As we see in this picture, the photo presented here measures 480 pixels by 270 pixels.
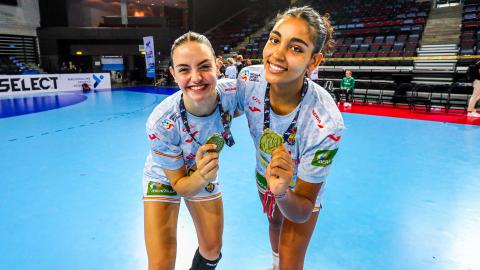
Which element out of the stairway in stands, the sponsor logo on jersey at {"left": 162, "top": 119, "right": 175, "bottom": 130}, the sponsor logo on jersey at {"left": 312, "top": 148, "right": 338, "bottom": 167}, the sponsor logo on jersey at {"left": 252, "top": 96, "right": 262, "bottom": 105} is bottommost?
the sponsor logo on jersey at {"left": 312, "top": 148, "right": 338, "bottom": 167}

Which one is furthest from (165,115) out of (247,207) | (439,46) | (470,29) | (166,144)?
(470,29)

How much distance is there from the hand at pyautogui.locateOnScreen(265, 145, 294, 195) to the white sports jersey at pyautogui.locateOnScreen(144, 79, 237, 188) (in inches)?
27.5

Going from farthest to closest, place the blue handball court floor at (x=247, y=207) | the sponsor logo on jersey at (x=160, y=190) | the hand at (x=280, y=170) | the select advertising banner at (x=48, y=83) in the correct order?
the select advertising banner at (x=48, y=83) → the blue handball court floor at (x=247, y=207) → the sponsor logo on jersey at (x=160, y=190) → the hand at (x=280, y=170)

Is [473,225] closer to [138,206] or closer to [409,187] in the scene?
[409,187]

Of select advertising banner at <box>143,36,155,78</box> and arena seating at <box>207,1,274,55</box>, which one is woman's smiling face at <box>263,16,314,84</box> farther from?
arena seating at <box>207,1,274,55</box>

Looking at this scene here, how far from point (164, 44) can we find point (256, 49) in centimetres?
989

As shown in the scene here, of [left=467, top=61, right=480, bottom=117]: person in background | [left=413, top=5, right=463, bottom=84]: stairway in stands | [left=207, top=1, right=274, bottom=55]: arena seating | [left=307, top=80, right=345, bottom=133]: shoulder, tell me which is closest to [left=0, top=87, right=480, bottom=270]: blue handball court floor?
[left=307, top=80, right=345, bottom=133]: shoulder

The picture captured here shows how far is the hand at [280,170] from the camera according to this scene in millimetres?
1483

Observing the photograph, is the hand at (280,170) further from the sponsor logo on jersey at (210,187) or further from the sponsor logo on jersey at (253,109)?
the sponsor logo on jersey at (210,187)

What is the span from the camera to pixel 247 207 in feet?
12.5

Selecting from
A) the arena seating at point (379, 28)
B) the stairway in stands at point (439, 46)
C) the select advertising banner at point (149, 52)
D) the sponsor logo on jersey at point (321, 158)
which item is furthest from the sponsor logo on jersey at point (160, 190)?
the select advertising banner at point (149, 52)

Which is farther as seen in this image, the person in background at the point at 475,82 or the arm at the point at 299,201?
the person in background at the point at 475,82

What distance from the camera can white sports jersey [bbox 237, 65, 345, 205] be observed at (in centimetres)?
178

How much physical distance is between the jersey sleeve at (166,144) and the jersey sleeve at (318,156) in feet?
2.70
